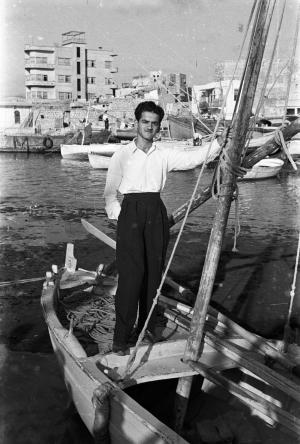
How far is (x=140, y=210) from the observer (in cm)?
411

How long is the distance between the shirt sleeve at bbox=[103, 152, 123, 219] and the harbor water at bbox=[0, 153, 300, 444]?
44.9 inches

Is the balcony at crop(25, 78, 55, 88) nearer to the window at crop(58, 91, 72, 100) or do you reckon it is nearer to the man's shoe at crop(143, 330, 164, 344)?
the window at crop(58, 91, 72, 100)

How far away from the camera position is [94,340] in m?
5.00

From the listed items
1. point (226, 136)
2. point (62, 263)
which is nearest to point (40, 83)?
point (62, 263)

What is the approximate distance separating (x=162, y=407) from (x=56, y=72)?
274 ft

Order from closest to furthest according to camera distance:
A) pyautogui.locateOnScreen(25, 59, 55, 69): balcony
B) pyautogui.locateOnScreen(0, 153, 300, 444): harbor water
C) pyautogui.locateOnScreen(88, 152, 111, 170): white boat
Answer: pyautogui.locateOnScreen(0, 153, 300, 444): harbor water → pyautogui.locateOnScreen(88, 152, 111, 170): white boat → pyautogui.locateOnScreen(25, 59, 55, 69): balcony

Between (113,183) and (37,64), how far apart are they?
82490mm

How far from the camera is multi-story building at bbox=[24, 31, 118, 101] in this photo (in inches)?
3167

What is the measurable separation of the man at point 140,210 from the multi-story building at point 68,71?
7644 cm

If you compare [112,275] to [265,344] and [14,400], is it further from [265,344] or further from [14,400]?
[265,344]

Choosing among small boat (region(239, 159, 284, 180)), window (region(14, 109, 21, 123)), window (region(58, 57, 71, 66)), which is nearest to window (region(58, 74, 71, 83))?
window (region(58, 57, 71, 66))

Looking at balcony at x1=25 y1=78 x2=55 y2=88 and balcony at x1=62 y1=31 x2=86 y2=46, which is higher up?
balcony at x1=62 y1=31 x2=86 y2=46

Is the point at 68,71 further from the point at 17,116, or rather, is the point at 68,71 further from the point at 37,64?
the point at 17,116

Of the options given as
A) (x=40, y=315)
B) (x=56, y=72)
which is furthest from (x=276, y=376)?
(x=56, y=72)
